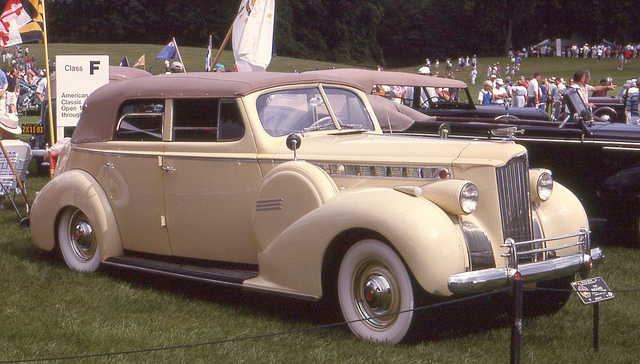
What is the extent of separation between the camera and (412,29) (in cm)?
8381

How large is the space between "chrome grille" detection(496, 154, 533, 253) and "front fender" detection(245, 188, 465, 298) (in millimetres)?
398

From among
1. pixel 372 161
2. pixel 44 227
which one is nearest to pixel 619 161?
pixel 372 161

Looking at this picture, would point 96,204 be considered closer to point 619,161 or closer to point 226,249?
point 226,249

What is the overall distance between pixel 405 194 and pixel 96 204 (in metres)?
3.02

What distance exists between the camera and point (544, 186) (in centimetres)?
598

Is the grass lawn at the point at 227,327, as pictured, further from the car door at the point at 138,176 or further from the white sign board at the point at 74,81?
the white sign board at the point at 74,81

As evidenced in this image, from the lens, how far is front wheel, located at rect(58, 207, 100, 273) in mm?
7512

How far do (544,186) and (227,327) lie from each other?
7.87 feet

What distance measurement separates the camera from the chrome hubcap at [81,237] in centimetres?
754

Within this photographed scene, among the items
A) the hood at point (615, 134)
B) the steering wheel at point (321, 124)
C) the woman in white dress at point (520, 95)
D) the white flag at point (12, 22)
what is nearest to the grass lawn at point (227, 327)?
the steering wheel at point (321, 124)

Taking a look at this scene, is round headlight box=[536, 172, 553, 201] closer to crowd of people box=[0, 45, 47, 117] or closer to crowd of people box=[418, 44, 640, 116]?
crowd of people box=[418, 44, 640, 116]

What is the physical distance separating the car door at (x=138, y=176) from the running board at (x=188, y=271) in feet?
0.55

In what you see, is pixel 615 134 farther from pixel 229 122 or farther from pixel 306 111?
pixel 229 122

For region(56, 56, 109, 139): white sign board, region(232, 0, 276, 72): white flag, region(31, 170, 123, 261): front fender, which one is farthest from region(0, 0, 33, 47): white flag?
region(31, 170, 123, 261): front fender
